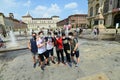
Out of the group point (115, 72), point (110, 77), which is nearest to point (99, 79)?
point (110, 77)

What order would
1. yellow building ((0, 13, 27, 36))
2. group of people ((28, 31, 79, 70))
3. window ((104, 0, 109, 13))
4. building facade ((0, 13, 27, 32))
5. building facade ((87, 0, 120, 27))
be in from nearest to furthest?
group of people ((28, 31, 79, 70)) → building facade ((87, 0, 120, 27)) → window ((104, 0, 109, 13)) → yellow building ((0, 13, 27, 36)) → building facade ((0, 13, 27, 32))

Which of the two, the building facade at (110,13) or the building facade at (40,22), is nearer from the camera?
the building facade at (110,13)

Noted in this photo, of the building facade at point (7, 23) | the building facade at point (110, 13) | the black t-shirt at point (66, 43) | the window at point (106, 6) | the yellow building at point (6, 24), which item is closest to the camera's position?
the black t-shirt at point (66, 43)

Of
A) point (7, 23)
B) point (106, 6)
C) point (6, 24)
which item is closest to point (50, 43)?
point (106, 6)

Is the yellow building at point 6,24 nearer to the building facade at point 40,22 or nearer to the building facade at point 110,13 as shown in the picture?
the building facade at point 110,13

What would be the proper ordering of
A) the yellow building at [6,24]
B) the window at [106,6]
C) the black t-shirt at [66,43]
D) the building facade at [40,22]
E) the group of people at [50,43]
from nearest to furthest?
the group of people at [50,43]
the black t-shirt at [66,43]
the window at [106,6]
the yellow building at [6,24]
the building facade at [40,22]

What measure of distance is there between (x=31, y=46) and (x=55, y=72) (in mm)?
1829

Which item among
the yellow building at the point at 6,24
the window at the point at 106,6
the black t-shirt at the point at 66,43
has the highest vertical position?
the window at the point at 106,6

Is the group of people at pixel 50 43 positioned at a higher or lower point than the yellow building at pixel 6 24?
lower

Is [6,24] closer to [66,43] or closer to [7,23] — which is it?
[7,23]

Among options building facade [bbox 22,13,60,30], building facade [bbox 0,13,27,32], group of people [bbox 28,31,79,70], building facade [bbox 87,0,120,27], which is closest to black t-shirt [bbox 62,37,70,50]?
group of people [bbox 28,31,79,70]

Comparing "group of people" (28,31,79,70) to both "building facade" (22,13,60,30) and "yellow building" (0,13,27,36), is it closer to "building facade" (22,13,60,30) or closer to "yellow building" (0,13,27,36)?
"yellow building" (0,13,27,36)

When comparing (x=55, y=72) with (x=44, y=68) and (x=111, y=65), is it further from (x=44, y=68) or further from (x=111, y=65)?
(x=111, y=65)

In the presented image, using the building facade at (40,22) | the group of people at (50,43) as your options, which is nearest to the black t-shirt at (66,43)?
the group of people at (50,43)
